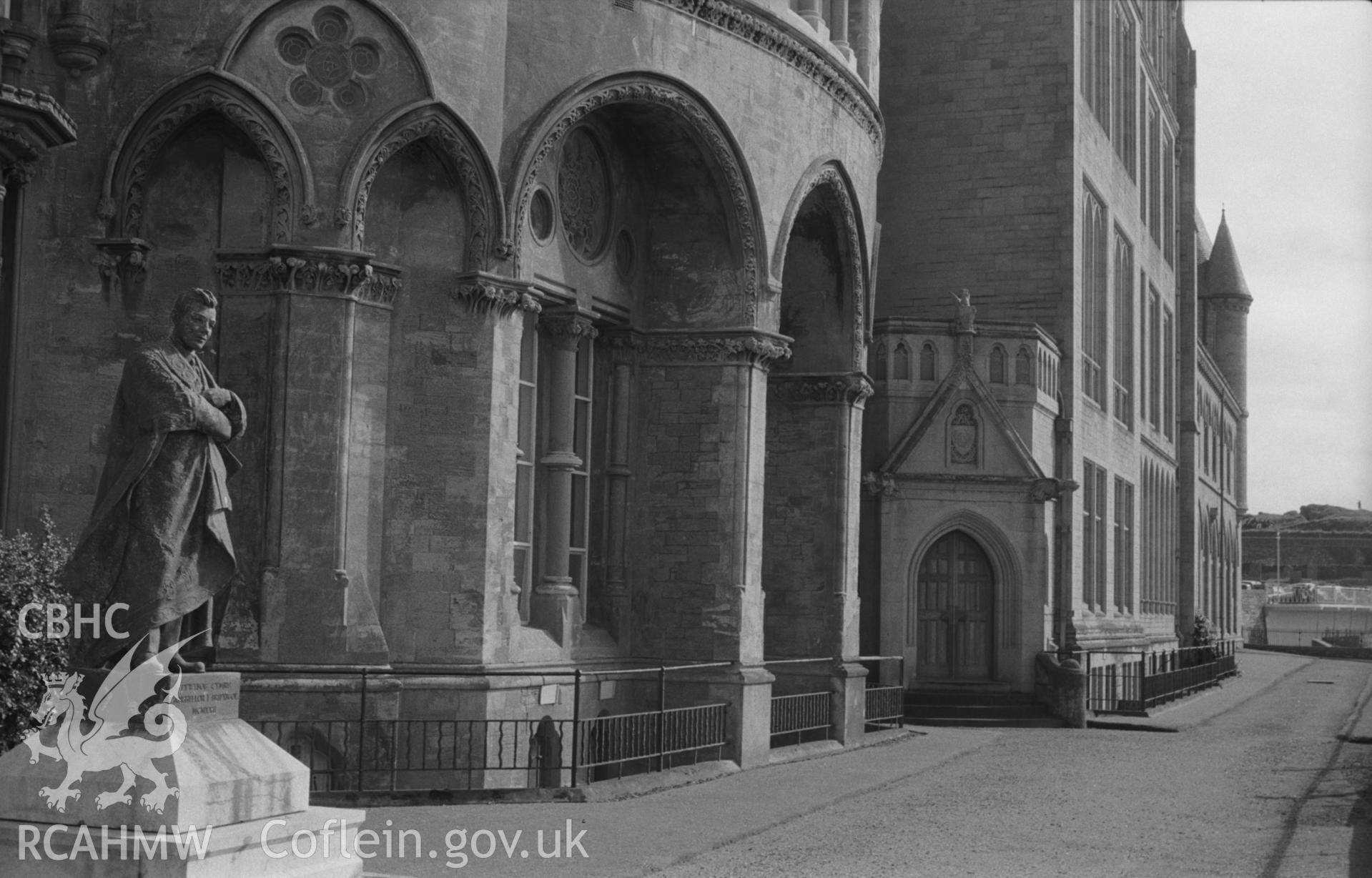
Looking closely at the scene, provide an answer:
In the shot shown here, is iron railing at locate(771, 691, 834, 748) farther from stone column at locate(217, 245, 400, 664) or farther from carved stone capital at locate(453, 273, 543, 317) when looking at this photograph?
stone column at locate(217, 245, 400, 664)

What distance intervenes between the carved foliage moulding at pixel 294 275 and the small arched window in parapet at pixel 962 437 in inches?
547

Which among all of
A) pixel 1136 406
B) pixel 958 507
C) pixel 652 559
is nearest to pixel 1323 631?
pixel 1136 406

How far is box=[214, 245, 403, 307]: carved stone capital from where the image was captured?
618 inches

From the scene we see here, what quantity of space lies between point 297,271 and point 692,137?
578cm

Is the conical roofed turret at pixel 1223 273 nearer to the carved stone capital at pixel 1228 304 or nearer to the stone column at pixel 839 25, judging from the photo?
the carved stone capital at pixel 1228 304

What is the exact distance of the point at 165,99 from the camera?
51.0 feet

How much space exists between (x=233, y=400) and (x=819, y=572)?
1492 cm

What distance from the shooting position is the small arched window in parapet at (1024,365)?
28938mm

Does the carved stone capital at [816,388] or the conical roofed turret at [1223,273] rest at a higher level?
the conical roofed turret at [1223,273]

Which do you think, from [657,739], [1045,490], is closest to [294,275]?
[657,739]

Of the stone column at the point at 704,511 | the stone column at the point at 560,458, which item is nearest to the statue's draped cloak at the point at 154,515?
the stone column at the point at 560,458

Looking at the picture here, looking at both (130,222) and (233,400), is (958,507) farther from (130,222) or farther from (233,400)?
(233,400)

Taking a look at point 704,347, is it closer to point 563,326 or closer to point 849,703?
point 563,326

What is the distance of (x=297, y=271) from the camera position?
51.6ft
